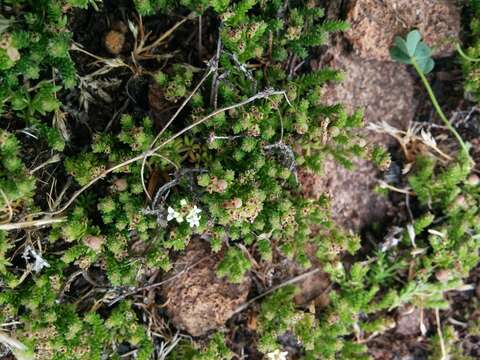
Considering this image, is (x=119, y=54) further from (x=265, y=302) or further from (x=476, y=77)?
(x=476, y=77)

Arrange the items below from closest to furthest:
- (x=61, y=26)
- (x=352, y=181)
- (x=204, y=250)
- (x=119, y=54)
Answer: (x=61, y=26) → (x=119, y=54) → (x=204, y=250) → (x=352, y=181)

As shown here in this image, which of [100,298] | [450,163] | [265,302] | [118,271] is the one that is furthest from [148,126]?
[450,163]

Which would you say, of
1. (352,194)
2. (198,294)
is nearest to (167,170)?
(198,294)

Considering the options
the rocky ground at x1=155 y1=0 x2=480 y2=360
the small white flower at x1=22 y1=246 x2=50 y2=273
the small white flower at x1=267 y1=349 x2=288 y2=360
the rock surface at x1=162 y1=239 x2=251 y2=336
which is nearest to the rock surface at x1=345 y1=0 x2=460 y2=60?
the rocky ground at x1=155 y1=0 x2=480 y2=360

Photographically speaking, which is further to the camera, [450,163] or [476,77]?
[450,163]

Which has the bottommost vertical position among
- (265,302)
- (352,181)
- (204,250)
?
→ (265,302)

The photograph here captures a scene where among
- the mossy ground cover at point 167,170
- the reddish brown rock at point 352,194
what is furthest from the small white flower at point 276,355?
the reddish brown rock at point 352,194

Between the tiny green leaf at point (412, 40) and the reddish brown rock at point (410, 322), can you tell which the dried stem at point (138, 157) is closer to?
the tiny green leaf at point (412, 40)
